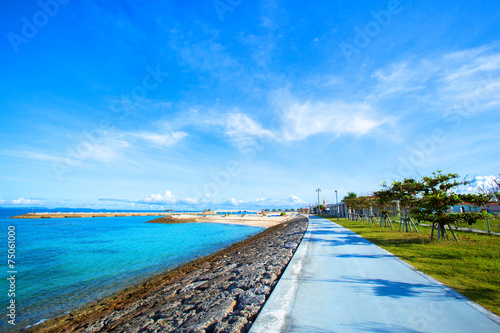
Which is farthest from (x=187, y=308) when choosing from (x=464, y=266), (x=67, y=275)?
(x=67, y=275)

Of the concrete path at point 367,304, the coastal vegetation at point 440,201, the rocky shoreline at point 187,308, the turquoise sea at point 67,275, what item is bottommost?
the turquoise sea at point 67,275

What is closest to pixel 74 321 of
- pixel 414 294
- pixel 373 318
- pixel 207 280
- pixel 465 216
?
pixel 207 280

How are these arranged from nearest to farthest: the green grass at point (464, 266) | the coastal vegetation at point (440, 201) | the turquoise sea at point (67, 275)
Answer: the green grass at point (464, 266)
the turquoise sea at point (67, 275)
the coastal vegetation at point (440, 201)

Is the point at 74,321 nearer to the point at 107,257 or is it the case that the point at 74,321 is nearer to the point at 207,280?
the point at 207,280

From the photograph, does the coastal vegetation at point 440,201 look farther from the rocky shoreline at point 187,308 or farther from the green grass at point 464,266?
the rocky shoreline at point 187,308

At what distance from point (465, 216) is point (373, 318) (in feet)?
31.3

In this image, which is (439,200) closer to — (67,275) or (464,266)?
(464,266)

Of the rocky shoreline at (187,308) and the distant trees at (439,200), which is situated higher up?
the distant trees at (439,200)

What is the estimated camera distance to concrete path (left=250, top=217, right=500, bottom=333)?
9.67 feet

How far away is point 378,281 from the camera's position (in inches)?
186

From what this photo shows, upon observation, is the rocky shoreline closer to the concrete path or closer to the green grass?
the concrete path

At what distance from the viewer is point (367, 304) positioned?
3613mm

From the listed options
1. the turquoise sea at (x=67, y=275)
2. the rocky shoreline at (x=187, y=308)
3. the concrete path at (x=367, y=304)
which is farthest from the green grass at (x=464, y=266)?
the turquoise sea at (x=67, y=275)

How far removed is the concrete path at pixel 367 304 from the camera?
9.67ft
